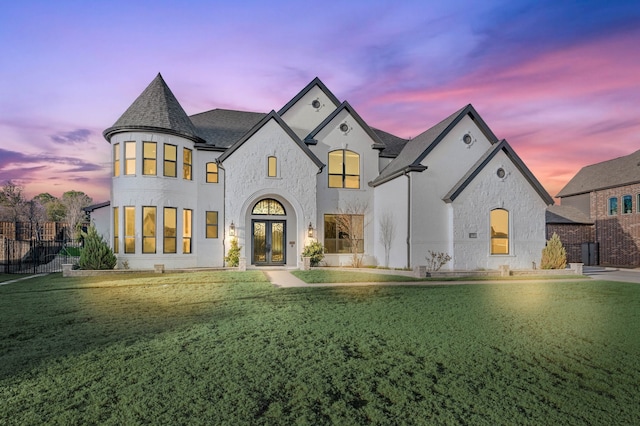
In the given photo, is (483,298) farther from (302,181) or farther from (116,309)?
(302,181)

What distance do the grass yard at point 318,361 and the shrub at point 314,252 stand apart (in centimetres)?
895

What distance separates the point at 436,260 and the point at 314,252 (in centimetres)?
596

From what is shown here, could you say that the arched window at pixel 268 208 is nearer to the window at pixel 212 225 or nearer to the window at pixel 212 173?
the window at pixel 212 225

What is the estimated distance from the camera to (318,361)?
17.2 ft

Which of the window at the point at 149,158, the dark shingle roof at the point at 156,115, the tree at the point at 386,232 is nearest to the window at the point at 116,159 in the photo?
the dark shingle roof at the point at 156,115

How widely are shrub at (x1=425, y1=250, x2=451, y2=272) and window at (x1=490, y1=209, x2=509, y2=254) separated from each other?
2.49m

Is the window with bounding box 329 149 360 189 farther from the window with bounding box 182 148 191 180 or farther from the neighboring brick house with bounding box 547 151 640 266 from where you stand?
the neighboring brick house with bounding box 547 151 640 266

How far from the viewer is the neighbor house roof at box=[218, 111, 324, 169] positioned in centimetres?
1892

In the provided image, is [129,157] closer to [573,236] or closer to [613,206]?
[573,236]

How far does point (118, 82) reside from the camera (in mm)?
17078

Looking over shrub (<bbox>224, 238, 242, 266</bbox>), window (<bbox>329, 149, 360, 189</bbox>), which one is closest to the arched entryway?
shrub (<bbox>224, 238, 242, 266</bbox>)

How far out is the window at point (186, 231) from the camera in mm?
19047

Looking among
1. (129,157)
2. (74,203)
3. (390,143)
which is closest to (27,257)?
(129,157)

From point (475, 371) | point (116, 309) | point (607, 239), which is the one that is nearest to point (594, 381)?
point (475, 371)
